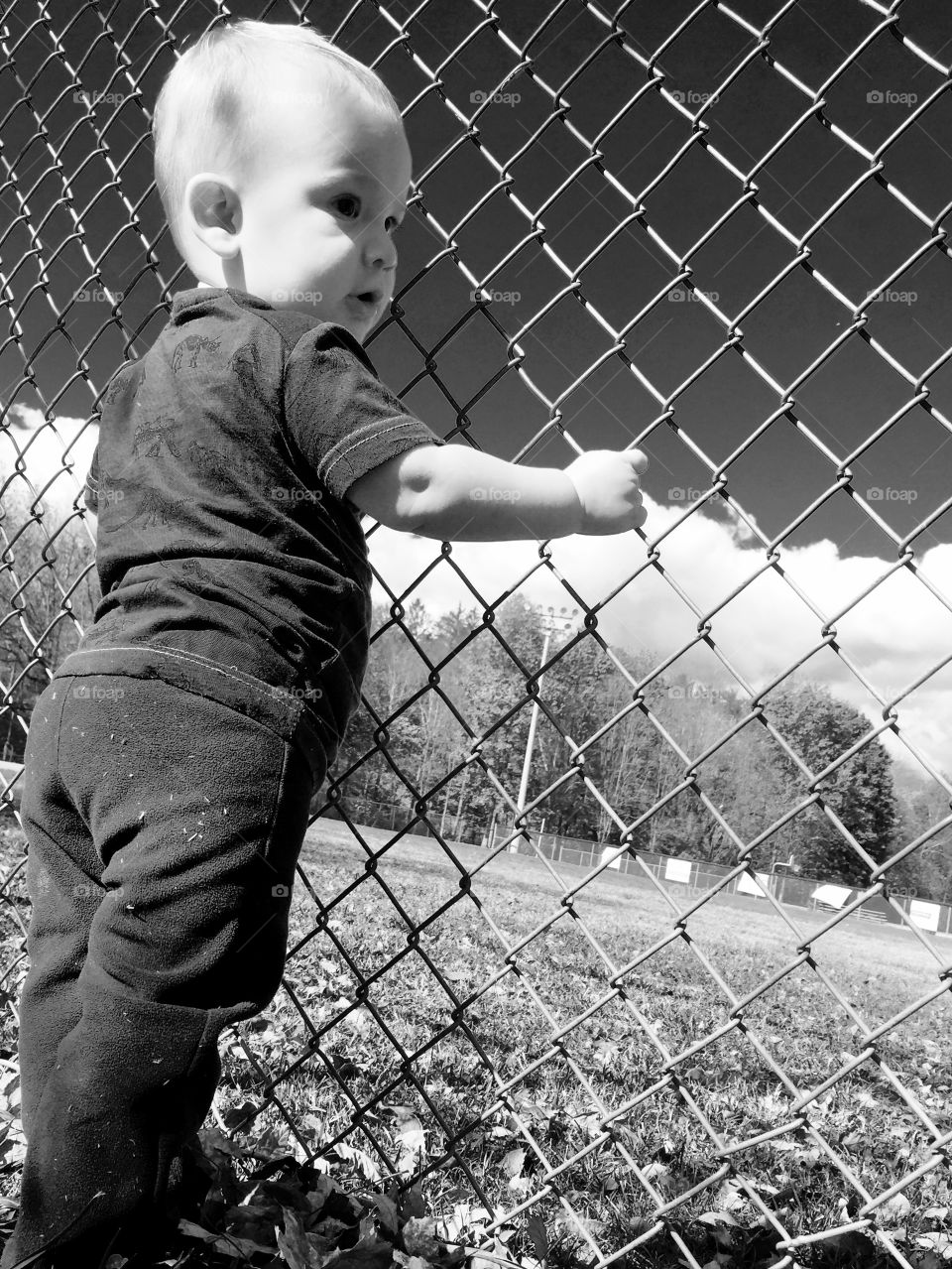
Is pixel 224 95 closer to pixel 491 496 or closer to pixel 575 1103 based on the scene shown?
pixel 491 496

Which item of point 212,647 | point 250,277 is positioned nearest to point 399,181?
point 250,277

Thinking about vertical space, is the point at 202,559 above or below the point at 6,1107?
above

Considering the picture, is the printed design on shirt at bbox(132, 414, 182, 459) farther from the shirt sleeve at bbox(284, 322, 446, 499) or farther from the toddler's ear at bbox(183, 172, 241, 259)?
the toddler's ear at bbox(183, 172, 241, 259)

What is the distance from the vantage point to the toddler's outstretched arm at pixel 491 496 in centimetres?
143

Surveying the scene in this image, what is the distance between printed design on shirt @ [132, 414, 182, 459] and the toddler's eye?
0.50 meters

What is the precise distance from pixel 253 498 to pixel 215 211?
0.63 m

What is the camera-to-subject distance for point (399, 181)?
1702 mm

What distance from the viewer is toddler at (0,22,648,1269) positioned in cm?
138

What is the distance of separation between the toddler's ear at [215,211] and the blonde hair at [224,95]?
4 cm

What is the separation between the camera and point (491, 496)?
1.45 metres

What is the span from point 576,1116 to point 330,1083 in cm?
69

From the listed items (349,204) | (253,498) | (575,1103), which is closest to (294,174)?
(349,204)

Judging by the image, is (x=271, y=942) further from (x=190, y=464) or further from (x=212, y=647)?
(x=190, y=464)

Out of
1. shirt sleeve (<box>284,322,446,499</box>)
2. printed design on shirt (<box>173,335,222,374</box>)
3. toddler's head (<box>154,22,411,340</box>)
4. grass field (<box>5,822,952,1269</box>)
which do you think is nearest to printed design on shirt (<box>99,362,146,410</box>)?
printed design on shirt (<box>173,335,222,374</box>)
